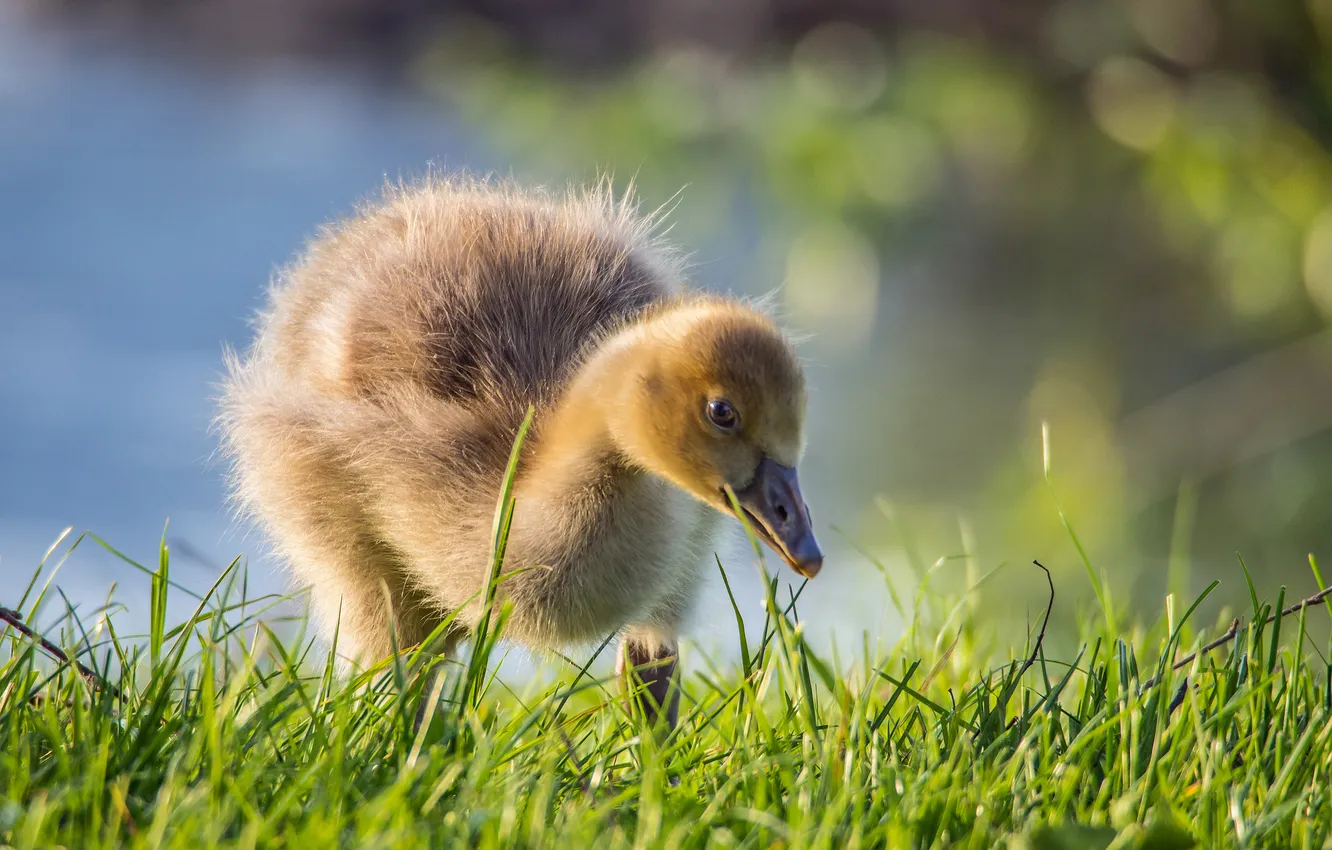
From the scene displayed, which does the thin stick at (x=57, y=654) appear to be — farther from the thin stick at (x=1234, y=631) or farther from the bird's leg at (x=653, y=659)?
the thin stick at (x=1234, y=631)

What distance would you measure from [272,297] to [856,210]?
6.46 feet

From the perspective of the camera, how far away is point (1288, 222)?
3.38 m

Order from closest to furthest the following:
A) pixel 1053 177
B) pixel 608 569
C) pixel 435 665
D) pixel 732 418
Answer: pixel 732 418 < pixel 608 569 < pixel 435 665 < pixel 1053 177

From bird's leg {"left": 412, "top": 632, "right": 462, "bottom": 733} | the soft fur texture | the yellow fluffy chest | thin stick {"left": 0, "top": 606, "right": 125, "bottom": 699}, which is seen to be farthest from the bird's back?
thin stick {"left": 0, "top": 606, "right": 125, "bottom": 699}

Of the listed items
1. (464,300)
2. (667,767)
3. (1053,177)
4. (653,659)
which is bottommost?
(667,767)

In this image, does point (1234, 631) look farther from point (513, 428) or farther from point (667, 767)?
point (513, 428)

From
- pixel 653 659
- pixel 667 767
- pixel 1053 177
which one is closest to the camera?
pixel 667 767

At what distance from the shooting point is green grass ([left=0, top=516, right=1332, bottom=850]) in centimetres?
108

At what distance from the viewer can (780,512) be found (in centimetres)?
148

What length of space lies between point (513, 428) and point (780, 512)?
0.39m

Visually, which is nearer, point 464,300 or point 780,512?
point 780,512

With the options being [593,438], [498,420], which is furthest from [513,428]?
[593,438]

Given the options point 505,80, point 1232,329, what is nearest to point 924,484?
point 1232,329

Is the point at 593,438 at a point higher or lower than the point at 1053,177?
lower
